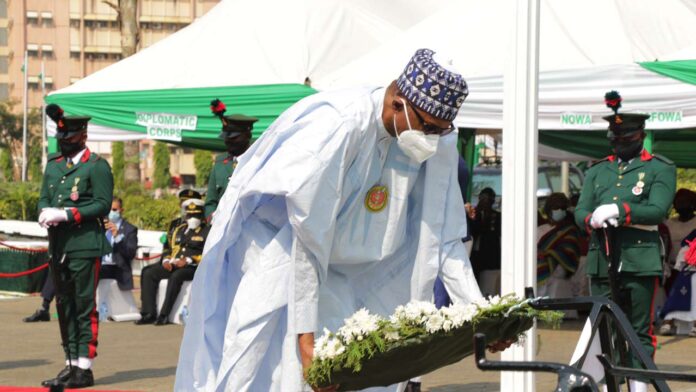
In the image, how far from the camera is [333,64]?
13.8m

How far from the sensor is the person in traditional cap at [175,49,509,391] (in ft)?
13.9

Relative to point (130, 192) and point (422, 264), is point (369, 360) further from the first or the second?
point (130, 192)

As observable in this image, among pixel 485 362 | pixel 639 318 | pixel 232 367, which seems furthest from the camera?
pixel 639 318

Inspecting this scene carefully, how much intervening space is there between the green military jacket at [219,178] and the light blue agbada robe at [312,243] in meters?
6.18

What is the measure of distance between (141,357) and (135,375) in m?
1.19

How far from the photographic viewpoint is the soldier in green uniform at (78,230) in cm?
887

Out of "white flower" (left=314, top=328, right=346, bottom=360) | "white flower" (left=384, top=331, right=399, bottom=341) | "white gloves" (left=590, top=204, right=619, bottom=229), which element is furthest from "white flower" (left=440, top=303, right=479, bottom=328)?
"white gloves" (left=590, top=204, right=619, bottom=229)

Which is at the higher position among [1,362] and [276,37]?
[276,37]

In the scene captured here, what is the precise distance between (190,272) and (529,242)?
26.0 ft

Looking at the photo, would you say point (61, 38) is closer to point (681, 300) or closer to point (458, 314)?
point (681, 300)

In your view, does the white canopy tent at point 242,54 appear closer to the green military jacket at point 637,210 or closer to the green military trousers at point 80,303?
the green military trousers at point 80,303

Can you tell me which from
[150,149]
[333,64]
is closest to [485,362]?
[333,64]

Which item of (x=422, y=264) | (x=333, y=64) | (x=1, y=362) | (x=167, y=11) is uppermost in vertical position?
(x=167, y=11)

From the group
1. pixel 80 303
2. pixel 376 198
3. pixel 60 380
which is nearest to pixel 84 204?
pixel 80 303
